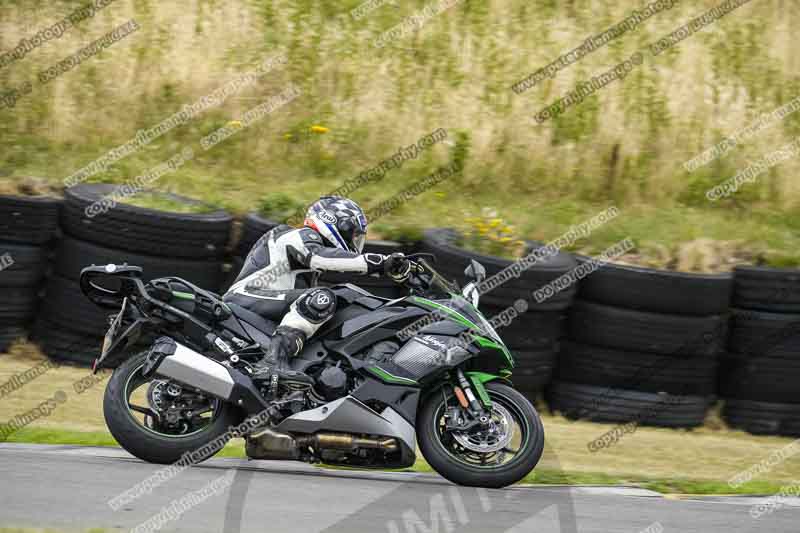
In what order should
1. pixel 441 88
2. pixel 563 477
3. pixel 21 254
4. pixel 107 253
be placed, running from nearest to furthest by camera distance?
pixel 563 477 < pixel 107 253 < pixel 21 254 < pixel 441 88

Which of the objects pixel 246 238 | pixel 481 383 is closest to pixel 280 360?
pixel 481 383

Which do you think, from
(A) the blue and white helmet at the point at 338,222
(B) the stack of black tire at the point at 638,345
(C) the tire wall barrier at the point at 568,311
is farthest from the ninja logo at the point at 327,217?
(B) the stack of black tire at the point at 638,345

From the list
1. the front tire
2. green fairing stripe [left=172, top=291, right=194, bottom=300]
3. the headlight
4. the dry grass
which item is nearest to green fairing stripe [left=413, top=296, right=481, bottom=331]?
the headlight

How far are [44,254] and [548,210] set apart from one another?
238 inches

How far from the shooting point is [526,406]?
6.16 m

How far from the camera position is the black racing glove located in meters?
6.14

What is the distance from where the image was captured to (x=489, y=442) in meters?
6.18

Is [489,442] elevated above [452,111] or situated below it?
above

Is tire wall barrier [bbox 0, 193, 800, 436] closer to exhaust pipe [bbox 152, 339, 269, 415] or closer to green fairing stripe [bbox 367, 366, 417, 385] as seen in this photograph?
green fairing stripe [bbox 367, 366, 417, 385]

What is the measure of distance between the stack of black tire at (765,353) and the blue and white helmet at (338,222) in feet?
14.5

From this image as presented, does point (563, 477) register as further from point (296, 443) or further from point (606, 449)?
point (296, 443)

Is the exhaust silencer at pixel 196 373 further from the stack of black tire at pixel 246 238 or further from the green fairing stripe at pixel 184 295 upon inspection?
the stack of black tire at pixel 246 238

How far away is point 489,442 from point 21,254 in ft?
16.9

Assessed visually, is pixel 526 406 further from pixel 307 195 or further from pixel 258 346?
pixel 307 195
